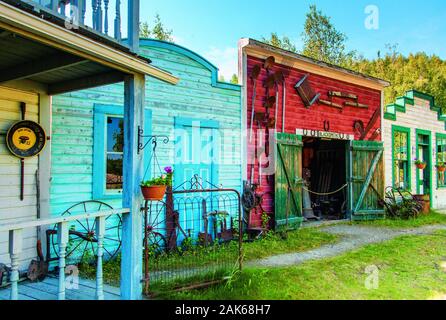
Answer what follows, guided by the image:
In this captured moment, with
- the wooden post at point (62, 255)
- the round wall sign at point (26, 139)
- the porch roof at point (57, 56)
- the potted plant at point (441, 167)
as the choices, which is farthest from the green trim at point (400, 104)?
the wooden post at point (62, 255)

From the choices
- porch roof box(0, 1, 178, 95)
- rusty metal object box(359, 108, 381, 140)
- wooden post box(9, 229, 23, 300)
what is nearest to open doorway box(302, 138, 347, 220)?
rusty metal object box(359, 108, 381, 140)

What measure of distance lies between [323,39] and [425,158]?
1082 cm

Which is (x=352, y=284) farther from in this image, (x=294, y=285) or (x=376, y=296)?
(x=294, y=285)

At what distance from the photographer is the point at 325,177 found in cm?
1066

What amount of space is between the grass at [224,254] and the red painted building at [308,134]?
2.09ft

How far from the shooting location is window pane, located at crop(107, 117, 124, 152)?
5.46 m

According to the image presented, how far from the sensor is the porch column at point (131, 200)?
11.0 feet

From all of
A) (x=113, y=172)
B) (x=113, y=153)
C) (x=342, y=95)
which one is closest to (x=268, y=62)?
(x=342, y=95)

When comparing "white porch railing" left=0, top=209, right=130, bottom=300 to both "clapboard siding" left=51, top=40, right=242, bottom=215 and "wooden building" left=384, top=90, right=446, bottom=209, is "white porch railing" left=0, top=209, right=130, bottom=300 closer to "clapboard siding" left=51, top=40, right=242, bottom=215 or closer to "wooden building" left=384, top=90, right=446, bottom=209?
"clapboard siding" left=51, top=40, right=242, bottom=215

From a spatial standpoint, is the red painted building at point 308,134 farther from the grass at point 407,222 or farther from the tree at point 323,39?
the tree at point 323,39

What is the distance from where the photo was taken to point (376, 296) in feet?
12.4
